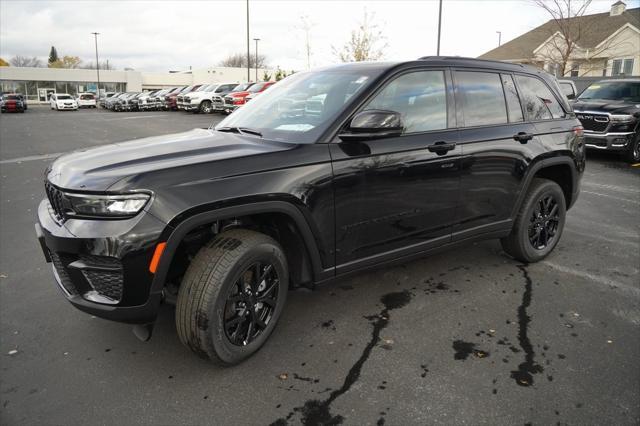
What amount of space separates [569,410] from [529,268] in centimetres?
220

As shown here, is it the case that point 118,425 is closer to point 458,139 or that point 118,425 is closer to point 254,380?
point 254,380

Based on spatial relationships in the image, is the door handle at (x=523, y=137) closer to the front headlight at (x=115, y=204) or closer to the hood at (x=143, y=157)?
the hood at (x=143, y=157)

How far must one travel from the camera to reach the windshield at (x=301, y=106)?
3.21 m

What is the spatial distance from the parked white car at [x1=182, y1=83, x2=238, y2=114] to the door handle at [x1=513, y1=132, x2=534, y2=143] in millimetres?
25455

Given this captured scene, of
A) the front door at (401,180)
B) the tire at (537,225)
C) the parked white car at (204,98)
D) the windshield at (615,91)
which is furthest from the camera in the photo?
the parked white car at (204,98)

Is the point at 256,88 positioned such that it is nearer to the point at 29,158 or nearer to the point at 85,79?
the point at 29,158

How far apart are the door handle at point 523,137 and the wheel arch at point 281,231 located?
2.19 m

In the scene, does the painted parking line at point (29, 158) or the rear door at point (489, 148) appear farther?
the painted parking line at point (29, 158)

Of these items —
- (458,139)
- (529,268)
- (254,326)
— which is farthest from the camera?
(529,268)

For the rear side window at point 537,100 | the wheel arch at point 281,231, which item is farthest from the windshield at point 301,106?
the rear side window at point 537,100

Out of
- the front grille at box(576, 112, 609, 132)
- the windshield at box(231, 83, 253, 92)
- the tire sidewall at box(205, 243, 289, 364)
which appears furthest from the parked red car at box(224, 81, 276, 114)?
the tire sidewall at box(205, 243, 289, 364)

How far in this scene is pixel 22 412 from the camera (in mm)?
2521

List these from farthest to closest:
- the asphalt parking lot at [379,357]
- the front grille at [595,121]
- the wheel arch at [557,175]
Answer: the front grille at [595,121], the wheel arch at [557,175], the asphalt parking lot at [379,357]

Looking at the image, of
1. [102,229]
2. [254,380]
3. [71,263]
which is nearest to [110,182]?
[102,229]
